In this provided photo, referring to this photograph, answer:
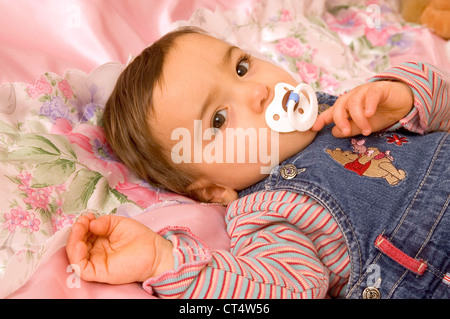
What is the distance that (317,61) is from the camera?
1.51 metres

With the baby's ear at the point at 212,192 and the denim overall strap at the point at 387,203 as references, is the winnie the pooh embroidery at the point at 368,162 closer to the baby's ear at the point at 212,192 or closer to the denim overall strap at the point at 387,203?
the denim overall strap at the point at 387,203

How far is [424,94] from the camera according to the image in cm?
106

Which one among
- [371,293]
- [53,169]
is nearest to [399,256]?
[371,293]

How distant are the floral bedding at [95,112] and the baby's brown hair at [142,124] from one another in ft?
0.10

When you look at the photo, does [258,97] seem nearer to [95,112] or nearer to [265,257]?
[265,257]

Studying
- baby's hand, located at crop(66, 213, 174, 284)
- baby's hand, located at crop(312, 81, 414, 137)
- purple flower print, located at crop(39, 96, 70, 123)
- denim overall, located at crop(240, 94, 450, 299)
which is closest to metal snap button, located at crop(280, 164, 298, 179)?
denim overall, located at crop(240, 94, 450, 299)

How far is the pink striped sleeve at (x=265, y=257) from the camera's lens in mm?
795

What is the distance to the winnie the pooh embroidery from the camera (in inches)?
38.3

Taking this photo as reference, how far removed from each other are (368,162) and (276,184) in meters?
0.21

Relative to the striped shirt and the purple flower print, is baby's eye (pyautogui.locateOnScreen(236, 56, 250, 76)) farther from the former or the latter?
the purple flower print

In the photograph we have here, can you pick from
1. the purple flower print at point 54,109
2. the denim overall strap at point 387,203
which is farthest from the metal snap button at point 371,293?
the purple flower print at point 54,109

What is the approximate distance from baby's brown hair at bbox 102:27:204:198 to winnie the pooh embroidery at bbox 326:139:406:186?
36cm

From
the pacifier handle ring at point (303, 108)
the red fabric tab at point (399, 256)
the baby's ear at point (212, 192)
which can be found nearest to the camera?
the red fabric tab at point (399, 256)

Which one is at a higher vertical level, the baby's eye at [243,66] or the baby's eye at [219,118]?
the baby's eye at [243,66]
